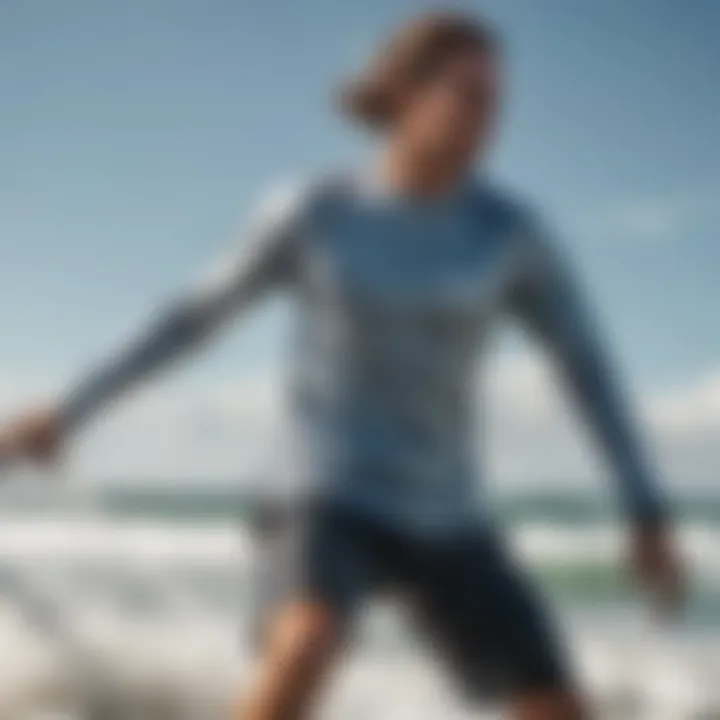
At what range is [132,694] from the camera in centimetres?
287

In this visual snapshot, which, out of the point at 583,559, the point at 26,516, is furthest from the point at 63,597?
the point at 583,559

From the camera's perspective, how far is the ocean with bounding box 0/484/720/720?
2592mm

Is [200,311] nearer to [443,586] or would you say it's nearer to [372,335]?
[372,335]

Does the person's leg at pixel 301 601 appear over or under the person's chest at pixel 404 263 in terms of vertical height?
under

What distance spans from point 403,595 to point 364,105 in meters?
0.56

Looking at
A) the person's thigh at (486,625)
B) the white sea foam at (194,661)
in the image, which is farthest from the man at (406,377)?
the white sea foam at (194,661)

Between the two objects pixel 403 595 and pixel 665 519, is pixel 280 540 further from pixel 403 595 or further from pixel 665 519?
pixel 665 519

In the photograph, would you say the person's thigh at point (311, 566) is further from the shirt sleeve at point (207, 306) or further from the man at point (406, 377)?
the shirt sleeve at point (207, 306)

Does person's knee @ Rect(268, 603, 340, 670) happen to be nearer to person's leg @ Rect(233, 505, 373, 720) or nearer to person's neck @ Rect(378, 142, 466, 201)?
person's leg @ Rect(233, 505, 373, 720)

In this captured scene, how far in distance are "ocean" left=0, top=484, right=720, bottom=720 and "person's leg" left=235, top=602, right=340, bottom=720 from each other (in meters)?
0.12

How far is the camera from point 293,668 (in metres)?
1.30

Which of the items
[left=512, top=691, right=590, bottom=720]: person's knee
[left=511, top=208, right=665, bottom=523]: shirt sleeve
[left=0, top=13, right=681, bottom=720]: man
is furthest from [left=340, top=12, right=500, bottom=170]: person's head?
[left=512, top=691, right=590, bottom=720]: person's knee

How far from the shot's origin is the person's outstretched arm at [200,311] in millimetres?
1438

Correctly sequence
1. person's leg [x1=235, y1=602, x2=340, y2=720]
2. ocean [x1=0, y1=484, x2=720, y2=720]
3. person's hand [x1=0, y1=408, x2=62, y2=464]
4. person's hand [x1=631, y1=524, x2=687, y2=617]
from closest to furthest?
1. person's leg [x1=235, y1=602, x2=340, y2=720]
2. person's hand [x1=0, y1=408, x2=62, y2=464]
3. person's hand [x1=631, y1=524, x2=687, y2=617]
4. ocean [x1=0, y1=484, x2=720, y2=720]
